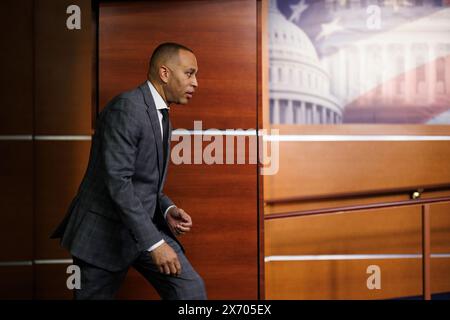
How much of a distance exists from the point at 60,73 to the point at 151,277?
1.66 meters

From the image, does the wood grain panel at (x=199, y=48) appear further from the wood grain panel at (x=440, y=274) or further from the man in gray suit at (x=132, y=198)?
the wood grain panel at (x=440, y=274)

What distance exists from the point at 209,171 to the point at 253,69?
65cm

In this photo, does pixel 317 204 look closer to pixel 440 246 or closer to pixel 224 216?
pixel 224 216

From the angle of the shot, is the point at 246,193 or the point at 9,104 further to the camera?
the point at 9,104

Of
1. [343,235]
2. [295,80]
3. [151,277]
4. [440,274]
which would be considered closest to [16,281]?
[151,277]

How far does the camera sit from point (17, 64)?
308cm

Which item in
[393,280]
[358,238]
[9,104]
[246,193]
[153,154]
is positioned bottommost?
[393,280]

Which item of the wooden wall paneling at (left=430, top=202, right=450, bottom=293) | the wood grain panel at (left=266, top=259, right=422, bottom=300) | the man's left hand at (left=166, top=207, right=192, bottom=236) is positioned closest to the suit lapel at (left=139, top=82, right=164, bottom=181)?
the man's left hand at (left=166, top=207, right=192, bottom=236)

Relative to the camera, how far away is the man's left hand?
2074mm

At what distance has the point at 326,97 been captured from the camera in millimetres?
3395

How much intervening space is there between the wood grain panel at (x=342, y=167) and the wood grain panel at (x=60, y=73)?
1341 mm
